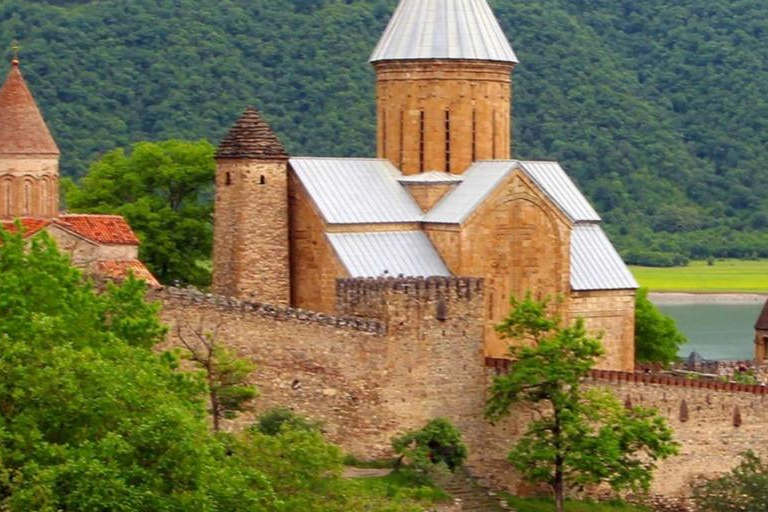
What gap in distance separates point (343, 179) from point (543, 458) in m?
5.51

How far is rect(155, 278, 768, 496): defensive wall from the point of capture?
27.4 metres

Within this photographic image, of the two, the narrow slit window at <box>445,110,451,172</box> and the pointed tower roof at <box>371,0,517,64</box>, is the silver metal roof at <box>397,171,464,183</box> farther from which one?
the pointed tower roof at <box>371,0,517,64</box>

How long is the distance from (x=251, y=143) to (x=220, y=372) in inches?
185

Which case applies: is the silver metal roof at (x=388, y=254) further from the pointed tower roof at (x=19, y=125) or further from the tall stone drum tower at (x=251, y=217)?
the pointed tower roof at (x=19, y=125)

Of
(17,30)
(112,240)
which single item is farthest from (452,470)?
(17,30)

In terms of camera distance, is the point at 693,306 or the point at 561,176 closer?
the point at 561,176

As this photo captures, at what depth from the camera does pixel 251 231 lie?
1196 inches

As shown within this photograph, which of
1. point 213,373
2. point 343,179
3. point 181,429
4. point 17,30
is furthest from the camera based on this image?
point 17,30

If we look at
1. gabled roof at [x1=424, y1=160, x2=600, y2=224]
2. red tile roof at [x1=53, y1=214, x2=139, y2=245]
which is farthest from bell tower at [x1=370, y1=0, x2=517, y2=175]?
red tile roof at [x1=53, y1=214, x2=139, y2=245]

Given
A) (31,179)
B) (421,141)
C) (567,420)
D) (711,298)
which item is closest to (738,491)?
(567,420)

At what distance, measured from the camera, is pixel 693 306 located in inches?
2707

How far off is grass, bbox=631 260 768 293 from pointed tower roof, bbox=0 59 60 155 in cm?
3610

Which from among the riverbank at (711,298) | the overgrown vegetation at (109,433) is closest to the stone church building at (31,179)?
the overgrown vegetation at (109,433)

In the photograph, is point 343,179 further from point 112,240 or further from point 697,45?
point 697,45
